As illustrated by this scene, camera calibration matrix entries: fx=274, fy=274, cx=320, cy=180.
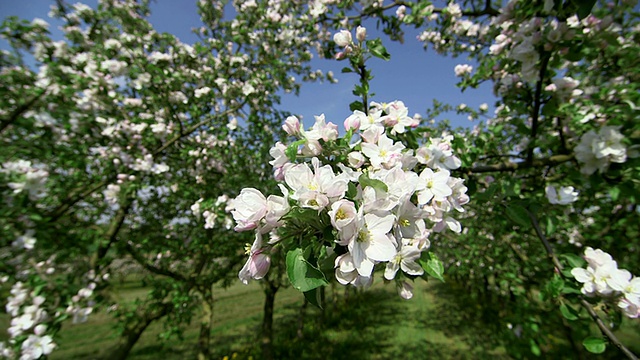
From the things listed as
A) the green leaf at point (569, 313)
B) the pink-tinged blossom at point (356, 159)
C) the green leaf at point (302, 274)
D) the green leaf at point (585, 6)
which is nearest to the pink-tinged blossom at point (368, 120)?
the pink-tinged blossom at point (356, 159)

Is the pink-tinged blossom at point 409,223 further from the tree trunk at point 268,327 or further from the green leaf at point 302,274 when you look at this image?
the tree trunk at point 268,327

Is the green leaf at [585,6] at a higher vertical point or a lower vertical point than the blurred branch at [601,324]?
higher

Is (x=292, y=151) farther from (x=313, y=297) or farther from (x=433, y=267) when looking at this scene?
(x=433, y=267)

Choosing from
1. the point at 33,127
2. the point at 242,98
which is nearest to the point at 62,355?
the point at 33,127

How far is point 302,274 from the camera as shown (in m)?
0.76

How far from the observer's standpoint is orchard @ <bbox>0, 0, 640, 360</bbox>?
37.2 inches

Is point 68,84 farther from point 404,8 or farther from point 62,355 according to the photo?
point 62,355

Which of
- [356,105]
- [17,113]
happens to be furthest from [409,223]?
[17,113]

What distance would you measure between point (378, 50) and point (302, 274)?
3.98 ft

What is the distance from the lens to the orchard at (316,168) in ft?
3.10

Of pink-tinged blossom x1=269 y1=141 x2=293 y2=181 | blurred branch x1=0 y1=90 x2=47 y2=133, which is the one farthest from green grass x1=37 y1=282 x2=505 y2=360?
pink-tinged blossom x1=269 y1=141 x2=293 y2=181

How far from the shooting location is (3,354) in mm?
2531

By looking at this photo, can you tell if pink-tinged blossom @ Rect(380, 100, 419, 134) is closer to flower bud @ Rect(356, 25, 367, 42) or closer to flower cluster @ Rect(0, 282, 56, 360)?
flower bud @ Rect(356, 25, 367, 42)

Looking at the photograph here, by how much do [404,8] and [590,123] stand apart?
2.04m
